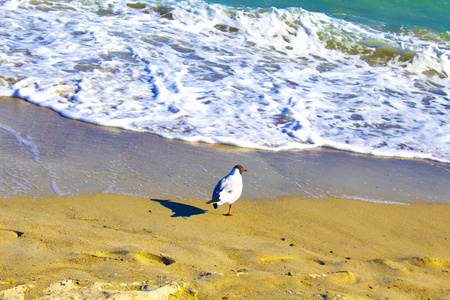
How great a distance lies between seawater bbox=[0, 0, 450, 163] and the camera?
6371mm

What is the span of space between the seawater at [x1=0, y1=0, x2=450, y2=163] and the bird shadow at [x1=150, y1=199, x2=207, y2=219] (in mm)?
1842

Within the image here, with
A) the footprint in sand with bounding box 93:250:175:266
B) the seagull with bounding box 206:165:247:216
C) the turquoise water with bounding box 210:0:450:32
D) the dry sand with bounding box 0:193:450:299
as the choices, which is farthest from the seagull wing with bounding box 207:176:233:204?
the turquoise water with bounding box 210:0:450:32

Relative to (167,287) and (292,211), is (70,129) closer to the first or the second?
(292,211)

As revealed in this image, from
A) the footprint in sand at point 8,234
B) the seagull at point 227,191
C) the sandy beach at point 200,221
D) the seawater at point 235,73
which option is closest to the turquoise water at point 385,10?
the seawater at point 235,73

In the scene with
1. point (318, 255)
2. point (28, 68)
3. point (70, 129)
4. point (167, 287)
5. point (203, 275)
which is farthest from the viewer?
point (28, 68)

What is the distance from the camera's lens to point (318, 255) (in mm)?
3221

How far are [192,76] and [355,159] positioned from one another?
4.20 meters

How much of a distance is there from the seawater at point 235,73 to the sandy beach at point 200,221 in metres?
0.66

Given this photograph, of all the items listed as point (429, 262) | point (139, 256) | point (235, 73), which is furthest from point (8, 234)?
point (235, 73)

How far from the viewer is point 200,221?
12.3 ft

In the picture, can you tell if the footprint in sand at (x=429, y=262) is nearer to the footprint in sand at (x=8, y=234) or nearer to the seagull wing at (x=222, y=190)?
the seagull wing at (x=222, y=190)

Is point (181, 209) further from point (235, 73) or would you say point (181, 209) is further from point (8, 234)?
point (235, 73)

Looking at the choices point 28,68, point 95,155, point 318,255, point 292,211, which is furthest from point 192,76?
point 318,255

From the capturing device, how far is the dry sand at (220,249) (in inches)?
91.7
